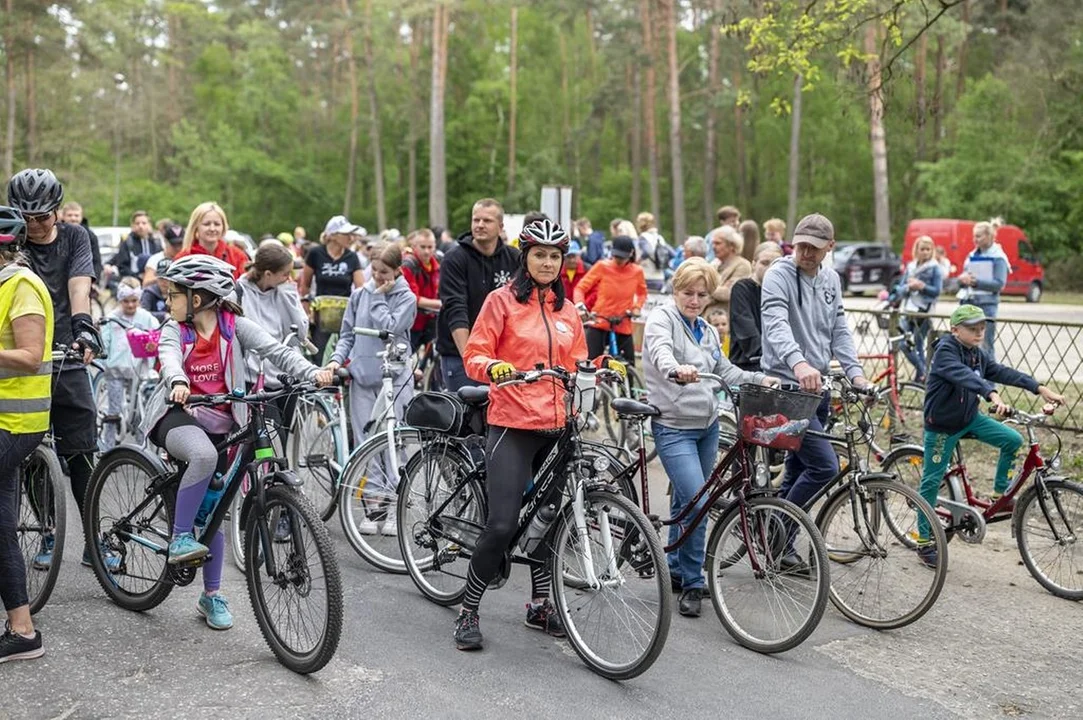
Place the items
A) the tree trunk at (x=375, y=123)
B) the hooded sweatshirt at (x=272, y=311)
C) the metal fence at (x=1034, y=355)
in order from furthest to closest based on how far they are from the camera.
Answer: the tree trunk at (x=375, y=123), the metal fence at (x=1034, y=355), the hooded sweatshirt at (x=272, y=311)

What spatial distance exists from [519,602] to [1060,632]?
2749 millimetres

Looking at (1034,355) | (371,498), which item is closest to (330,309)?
(371,498)

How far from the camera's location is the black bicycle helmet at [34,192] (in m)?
6.03

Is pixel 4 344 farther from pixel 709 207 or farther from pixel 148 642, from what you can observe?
pixel 709 207

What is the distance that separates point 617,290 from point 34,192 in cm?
626

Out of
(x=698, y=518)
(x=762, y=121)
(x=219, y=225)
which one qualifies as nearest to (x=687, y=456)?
(x=698, y=518)

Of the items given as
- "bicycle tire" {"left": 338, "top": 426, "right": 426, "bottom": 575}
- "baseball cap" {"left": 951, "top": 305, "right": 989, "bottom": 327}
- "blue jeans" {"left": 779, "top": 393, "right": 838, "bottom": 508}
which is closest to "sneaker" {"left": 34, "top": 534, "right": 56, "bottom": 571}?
"bicycle tire" {"left": 338, "top": 426, "right": 426, "bottom": 575}

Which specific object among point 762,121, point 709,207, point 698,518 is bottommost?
point 698,518

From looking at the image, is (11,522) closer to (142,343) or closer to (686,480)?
(686,480)

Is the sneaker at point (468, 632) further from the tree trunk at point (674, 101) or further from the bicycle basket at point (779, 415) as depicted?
the tree trunk at point (674, 101)

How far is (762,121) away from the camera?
2168 inches

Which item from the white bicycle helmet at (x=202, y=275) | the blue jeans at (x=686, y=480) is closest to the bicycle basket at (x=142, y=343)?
the white bicycle helmet at (x=202, y=275)

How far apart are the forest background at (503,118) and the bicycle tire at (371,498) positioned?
90.0 ft

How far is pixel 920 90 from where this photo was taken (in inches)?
522
